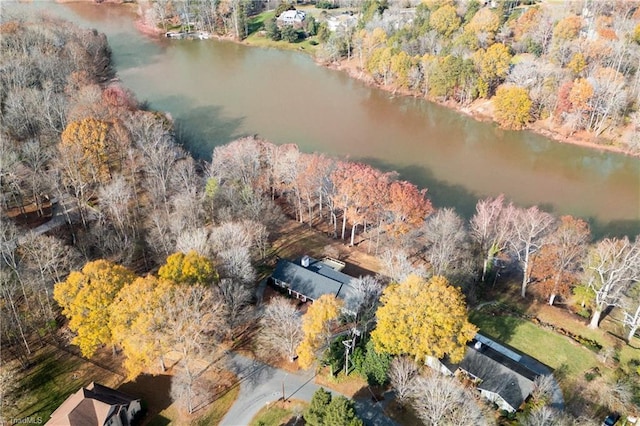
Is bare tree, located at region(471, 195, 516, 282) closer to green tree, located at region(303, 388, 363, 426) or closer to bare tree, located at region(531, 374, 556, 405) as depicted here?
bare tree, located at region(531, 374, 556, 405)

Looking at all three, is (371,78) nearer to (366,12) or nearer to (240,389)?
(366,12)

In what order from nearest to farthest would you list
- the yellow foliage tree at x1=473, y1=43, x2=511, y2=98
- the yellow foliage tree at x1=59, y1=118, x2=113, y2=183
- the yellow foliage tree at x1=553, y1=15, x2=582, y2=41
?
the yellow foliage tree at x1=59, y1=118, x2=113, y2=183 < the yellow foliage tree at x1=473, y1=43, x2=511, y2=98 < the yellow foliage tree at x1=553, y1=15, x2=582, y2=41

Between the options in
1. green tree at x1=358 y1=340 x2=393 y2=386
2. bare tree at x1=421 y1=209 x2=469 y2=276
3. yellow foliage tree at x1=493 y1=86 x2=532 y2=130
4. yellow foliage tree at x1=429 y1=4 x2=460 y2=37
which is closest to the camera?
green tree at x1=358 y1=340 x2=393 y2=386

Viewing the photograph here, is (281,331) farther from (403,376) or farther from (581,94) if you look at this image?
(581,94)

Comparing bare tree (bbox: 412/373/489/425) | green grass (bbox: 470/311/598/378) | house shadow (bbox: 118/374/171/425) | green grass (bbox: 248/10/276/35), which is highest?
green grass (bbox: 248/10/276/35)

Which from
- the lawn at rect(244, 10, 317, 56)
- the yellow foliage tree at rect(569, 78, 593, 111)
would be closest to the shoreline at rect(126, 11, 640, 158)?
the yellow foliage tree at rect(569, 78, 593, 111)

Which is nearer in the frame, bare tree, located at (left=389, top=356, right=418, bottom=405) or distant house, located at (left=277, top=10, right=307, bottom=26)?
bare tree, located at (left=389, top=356, right=418, bottom=405)

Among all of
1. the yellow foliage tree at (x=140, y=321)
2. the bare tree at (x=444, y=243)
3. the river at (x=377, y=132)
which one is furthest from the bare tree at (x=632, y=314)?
the yellow foliage tree at (x=140, y=321)

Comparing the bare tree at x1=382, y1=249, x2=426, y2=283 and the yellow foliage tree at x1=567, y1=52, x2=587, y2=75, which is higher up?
the yellow foliage tree at x1=567, y1=52, x2=587, y2=75
